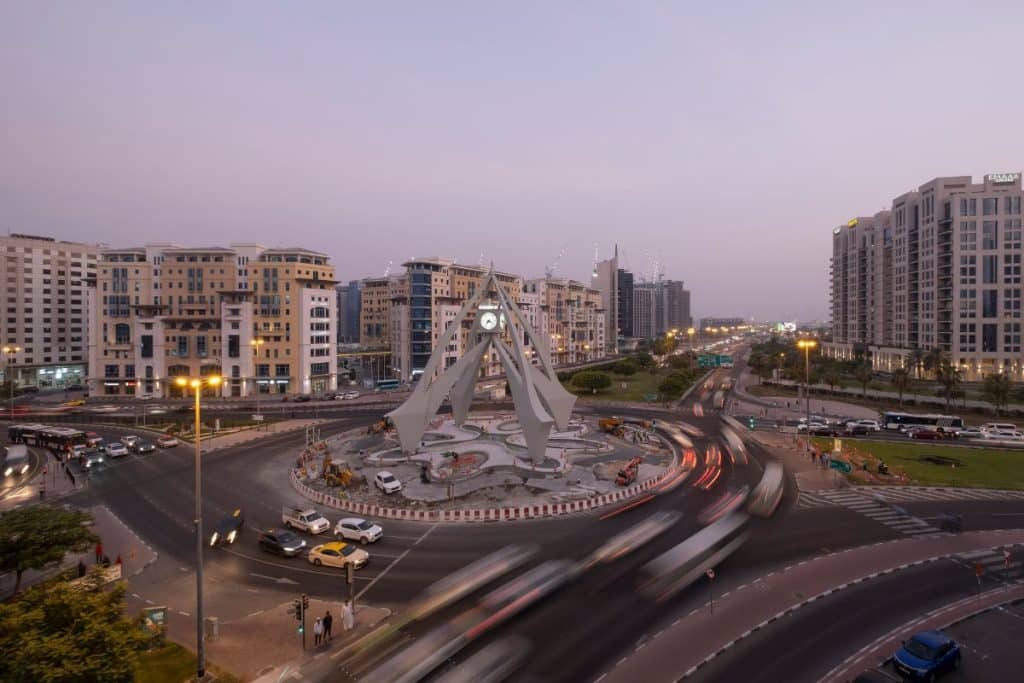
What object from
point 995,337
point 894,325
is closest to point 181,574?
point 995,337

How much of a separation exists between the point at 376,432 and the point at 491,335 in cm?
1765

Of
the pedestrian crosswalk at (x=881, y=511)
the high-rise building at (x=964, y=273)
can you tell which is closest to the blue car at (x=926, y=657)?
the pedestrian crosswalk at (x=881, y=511)

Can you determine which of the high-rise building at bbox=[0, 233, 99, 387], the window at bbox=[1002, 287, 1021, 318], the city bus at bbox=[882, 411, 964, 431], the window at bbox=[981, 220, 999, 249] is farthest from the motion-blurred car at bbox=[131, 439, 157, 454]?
the window at bbox=[981, 220, 999, 249]

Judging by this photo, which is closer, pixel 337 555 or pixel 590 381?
pixel 337 555

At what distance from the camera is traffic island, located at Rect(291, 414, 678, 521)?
33750mm

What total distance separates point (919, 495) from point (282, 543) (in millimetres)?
39066

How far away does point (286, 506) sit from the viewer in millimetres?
34656

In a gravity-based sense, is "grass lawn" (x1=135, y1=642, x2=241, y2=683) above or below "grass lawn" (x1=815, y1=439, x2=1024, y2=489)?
below

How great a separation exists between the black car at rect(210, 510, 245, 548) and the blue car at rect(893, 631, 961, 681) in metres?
29.1

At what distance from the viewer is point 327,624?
19094mm

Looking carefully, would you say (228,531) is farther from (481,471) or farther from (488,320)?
(488,320)

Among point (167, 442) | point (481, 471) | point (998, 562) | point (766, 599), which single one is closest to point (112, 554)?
point (481, 471)

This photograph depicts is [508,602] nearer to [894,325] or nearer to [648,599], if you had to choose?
[648,599]

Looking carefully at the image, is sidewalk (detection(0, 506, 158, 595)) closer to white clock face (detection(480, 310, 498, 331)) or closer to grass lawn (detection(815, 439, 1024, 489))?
white clock face (detection(480, 310, 498, 331))
